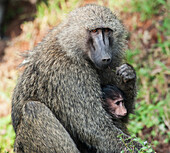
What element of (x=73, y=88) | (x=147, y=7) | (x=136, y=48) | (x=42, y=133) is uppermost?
(x=147, y=7)

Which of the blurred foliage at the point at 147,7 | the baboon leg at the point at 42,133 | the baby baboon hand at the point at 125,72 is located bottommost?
the baboon leg at the point at 42,133

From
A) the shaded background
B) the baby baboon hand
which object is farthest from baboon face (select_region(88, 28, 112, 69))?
the shaded background

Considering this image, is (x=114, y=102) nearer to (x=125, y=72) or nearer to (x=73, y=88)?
(x=125, y=72)

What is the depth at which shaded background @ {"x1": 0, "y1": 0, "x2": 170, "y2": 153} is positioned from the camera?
5.29 m

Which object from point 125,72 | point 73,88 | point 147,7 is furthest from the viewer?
point 147,7

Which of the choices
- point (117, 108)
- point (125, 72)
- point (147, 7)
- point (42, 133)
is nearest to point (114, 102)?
point (117, 108)

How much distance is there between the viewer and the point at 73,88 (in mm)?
3727

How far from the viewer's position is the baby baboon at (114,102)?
3.89m

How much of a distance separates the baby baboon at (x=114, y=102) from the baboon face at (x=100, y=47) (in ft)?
1.35

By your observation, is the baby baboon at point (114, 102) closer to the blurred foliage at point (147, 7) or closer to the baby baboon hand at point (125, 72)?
the baby baboon hand at point (125, 72)

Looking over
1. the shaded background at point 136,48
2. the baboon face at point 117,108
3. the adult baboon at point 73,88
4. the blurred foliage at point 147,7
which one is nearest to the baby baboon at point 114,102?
the baboon face at point 117,108

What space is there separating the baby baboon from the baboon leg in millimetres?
608

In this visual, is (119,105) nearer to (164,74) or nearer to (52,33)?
(52,33)

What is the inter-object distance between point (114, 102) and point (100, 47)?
675 mm
